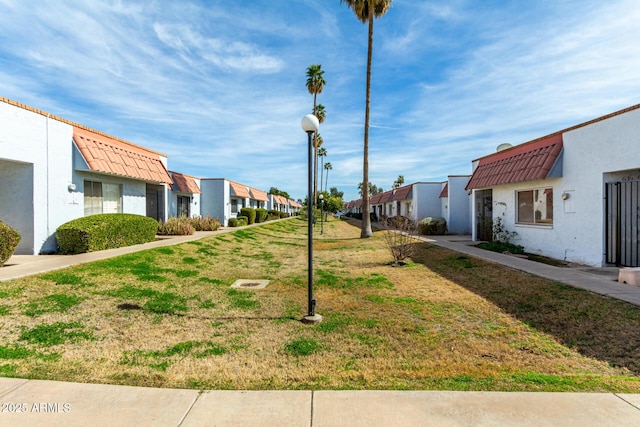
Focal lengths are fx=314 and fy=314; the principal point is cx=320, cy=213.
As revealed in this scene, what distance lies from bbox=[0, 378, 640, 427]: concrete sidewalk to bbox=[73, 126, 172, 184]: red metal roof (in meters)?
9.83

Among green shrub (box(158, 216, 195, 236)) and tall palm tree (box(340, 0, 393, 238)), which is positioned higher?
tall palm tree (box(340, 0, 393, 238))

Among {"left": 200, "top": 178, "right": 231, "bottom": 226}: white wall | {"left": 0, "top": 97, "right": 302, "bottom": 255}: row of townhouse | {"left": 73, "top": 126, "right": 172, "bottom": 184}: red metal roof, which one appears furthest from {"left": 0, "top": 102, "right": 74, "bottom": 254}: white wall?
{"left": 200, "top": 178, "right": 231, "bottom": 226}: white wall

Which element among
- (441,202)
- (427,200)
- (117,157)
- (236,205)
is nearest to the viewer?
(117,157)

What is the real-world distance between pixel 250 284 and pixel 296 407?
547cm

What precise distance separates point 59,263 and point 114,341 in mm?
5100

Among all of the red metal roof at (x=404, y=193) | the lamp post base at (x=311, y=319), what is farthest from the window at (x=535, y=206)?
the red metal roof at (x=404, y=193)

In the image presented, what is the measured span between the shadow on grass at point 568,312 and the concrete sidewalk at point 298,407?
4.86 feet

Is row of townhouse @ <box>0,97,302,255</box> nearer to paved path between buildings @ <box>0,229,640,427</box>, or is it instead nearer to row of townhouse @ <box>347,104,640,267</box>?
paved path between buildings @ <box>0,229,640,427</box>

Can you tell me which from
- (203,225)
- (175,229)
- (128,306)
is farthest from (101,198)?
(128,306)

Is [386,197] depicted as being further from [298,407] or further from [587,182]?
[298,407]

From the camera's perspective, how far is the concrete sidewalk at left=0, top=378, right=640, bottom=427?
102 inches

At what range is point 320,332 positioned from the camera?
15.9 feet

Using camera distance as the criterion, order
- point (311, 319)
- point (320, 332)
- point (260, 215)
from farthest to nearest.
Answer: point (260, 215)
point (311, 319)
point (320, 332)

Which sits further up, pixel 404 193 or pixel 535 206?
pixel 404 193
